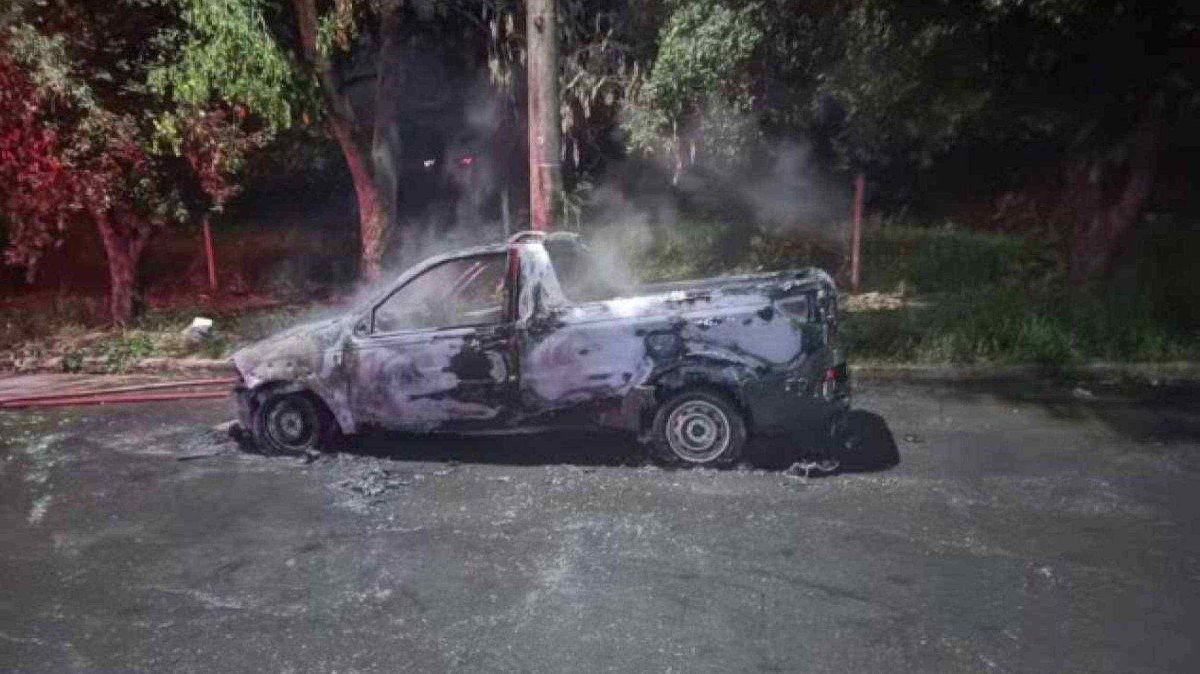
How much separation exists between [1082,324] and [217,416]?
8.08 m

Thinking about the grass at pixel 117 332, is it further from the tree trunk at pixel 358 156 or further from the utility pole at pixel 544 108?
the utility pole at pixel 544 108

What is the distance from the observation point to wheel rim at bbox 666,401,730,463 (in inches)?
292

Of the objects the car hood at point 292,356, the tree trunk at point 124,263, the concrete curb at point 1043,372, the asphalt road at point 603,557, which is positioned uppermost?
the tree trunk at point 124,263

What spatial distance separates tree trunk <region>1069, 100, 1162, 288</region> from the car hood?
837cm

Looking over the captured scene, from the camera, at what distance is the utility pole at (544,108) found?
10078mm

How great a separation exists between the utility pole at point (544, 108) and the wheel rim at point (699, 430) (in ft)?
11.0

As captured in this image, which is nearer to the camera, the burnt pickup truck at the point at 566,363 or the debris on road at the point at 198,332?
the burnt pickup truck at the point at 566,363

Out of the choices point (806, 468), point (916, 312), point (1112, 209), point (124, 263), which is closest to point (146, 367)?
point (124, 263)

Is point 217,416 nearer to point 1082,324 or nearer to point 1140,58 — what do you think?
point 1082,324

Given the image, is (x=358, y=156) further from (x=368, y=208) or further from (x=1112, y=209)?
(x=1112, y=209)

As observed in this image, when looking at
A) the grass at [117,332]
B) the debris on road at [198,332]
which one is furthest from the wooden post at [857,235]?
the debris on road at [198,332]

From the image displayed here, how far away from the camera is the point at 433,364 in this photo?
7.67m

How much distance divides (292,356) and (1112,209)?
886 cm

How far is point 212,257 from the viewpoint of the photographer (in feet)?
55.3
